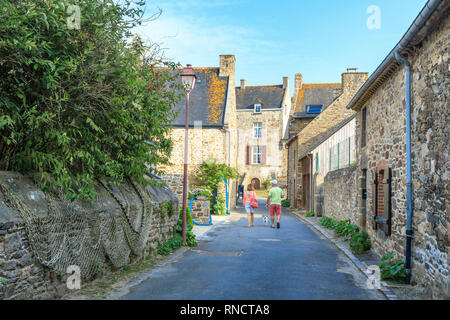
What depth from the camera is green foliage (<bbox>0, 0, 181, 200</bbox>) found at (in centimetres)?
503

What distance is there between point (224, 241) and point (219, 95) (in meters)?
15.3

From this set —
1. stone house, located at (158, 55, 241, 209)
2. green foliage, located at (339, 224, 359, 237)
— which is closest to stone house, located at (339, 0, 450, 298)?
green foliage, located at (339, 224, 359, 237)

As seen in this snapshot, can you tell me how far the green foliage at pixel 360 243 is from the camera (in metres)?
9.78

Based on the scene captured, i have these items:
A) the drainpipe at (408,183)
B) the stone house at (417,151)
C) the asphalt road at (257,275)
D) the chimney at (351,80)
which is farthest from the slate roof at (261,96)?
the drainpipe at (408,183)

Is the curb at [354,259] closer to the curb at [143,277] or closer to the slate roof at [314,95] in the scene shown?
the curb at [143,277]

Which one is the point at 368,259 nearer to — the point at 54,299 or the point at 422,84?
the point at 422,84

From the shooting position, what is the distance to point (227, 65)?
27094 millimetres

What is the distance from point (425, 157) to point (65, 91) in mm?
5313

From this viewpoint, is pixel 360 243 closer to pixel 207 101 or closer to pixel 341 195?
pixel 341 195

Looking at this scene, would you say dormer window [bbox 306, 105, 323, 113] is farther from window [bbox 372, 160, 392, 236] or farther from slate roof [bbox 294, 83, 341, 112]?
window [bbox 372, 160, 392, 236]

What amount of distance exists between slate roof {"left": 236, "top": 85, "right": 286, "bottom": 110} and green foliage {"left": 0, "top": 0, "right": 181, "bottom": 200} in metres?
41.8

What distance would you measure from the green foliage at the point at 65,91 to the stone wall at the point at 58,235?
1.01 feet

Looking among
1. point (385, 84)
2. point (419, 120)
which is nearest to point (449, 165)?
point (419, 120)

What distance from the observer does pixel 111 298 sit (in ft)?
18.2
